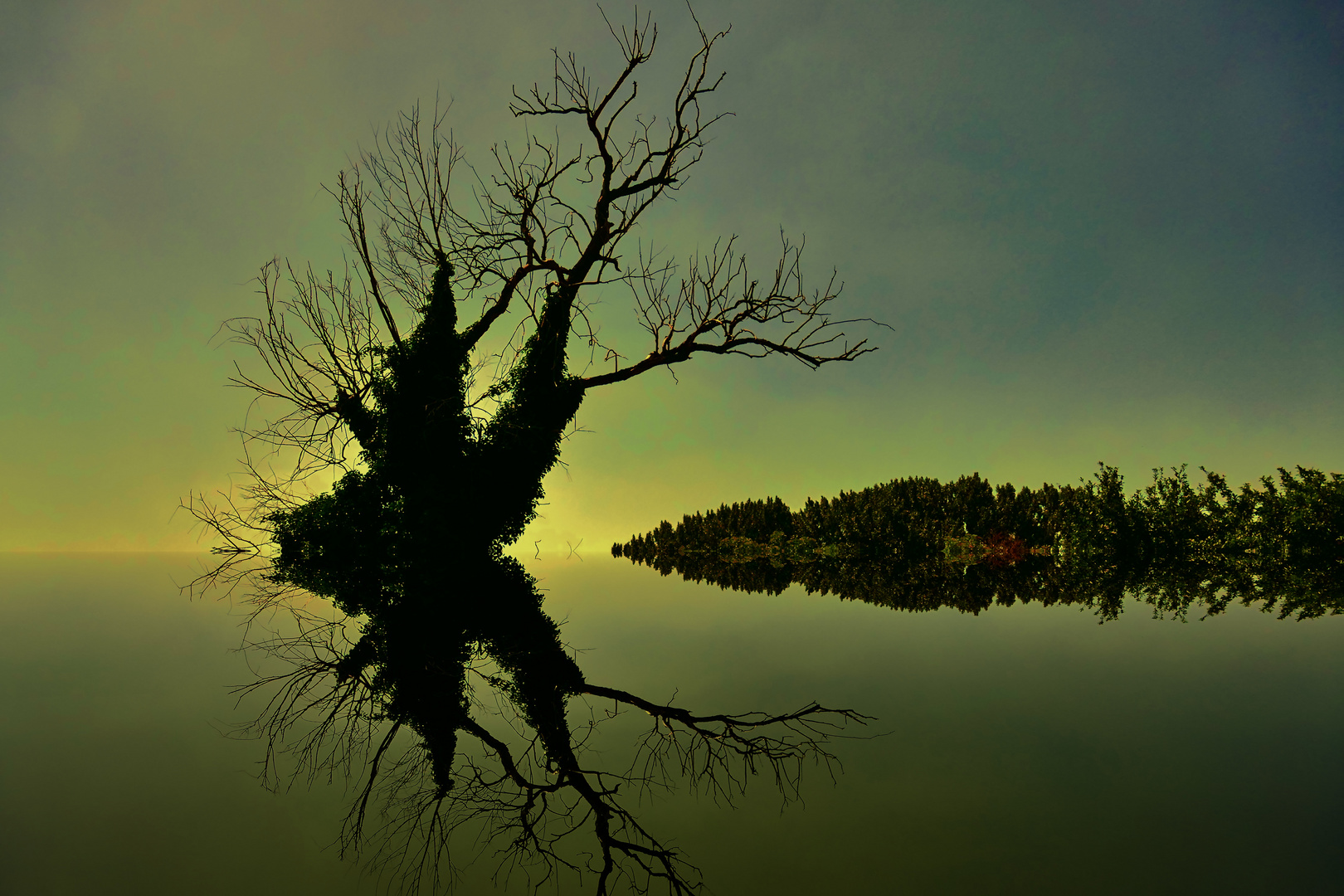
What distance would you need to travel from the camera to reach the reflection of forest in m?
12.4

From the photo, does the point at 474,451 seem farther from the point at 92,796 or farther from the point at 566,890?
the point at 566,890

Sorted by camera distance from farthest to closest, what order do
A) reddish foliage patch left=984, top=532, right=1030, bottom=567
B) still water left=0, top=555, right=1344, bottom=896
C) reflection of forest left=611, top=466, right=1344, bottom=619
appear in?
1. reddish foliage patch left=984, top=532, right=1030, bottom=567
2. reflection of forest left=611, top=466, right=1344, bottom=619
3. still water left=0, top=555, right=1344, bottom=896

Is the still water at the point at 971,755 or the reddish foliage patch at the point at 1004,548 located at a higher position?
the reddish foliage patch at the point at 1004,548

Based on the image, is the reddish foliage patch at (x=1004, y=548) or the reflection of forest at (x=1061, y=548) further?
the reddish foliage patch at (x=1004, y=548)

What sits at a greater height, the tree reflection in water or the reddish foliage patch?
the reddish foliage patch

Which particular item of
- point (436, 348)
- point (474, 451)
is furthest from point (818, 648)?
point (436, 348)

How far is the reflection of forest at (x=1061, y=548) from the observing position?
12352 mm

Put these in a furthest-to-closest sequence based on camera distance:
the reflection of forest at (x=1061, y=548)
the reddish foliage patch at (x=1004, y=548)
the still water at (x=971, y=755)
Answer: the reddish foliage patch at (x=1004, y=548)
the reflection of forest at (x=1061, y=548)
the still water at (x=971, y=755)

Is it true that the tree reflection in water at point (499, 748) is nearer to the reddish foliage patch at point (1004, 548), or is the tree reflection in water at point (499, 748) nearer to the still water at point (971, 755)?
the still water at point (971, 755)

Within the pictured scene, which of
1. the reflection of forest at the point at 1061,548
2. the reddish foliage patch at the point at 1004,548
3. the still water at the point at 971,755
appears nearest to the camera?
the still water at the point at 971,755

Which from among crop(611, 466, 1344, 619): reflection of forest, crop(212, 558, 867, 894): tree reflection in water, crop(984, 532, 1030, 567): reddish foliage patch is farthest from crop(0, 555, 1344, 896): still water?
crop(984, 532, 1030, 567): reddish foliage patch

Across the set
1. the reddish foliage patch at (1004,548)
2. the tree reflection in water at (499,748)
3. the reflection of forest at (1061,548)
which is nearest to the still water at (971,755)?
the tree reflection in water at (499,748)

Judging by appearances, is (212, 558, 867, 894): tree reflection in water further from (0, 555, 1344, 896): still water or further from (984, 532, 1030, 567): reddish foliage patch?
(984, 532, 1030, 567): reddish foliage patch

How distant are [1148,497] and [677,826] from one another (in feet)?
70.1
